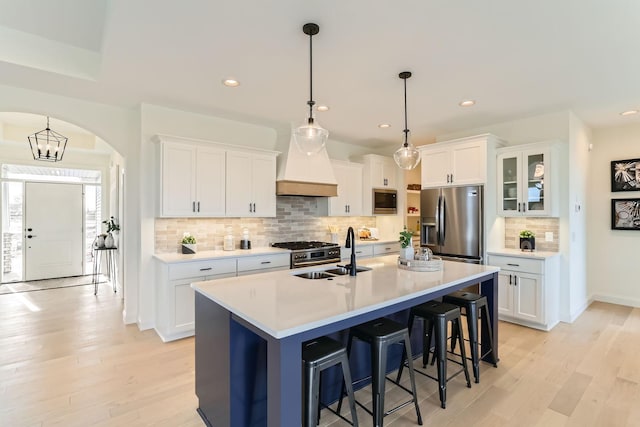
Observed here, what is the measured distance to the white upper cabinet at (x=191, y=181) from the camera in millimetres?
3723

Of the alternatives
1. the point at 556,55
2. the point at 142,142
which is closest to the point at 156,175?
the point at 142,142

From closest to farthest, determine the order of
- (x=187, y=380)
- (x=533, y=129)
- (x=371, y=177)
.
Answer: (x=187, y=380)
(x=533, y=129)
(x=371, y=177)

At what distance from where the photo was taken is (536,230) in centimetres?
436

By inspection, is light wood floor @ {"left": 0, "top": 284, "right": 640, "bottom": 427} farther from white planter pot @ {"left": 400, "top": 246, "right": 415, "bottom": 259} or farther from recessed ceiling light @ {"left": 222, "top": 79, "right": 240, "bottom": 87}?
recessed ceiling light @ {"left": 222, "top": 79, "right": 240, "bottom": 87}

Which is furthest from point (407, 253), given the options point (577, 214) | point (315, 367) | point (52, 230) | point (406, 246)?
point (52, 230)

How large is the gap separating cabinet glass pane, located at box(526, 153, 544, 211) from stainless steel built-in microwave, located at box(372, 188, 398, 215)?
2287 mm

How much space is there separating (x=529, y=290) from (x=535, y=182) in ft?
4.45

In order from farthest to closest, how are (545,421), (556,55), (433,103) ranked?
(433,103) → (556,55) → (545,421)

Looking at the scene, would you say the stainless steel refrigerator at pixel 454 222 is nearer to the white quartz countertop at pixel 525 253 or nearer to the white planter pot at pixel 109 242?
the white quartz countertop at pixel 525 253

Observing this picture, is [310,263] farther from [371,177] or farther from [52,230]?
[52,230]

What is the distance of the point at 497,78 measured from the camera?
307 centimetres

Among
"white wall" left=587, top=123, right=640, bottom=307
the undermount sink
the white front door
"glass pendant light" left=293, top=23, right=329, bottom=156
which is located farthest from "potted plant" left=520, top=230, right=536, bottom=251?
the white front door

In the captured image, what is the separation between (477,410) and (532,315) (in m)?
2.11

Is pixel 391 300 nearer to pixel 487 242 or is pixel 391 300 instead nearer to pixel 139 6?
pixel 139 6
